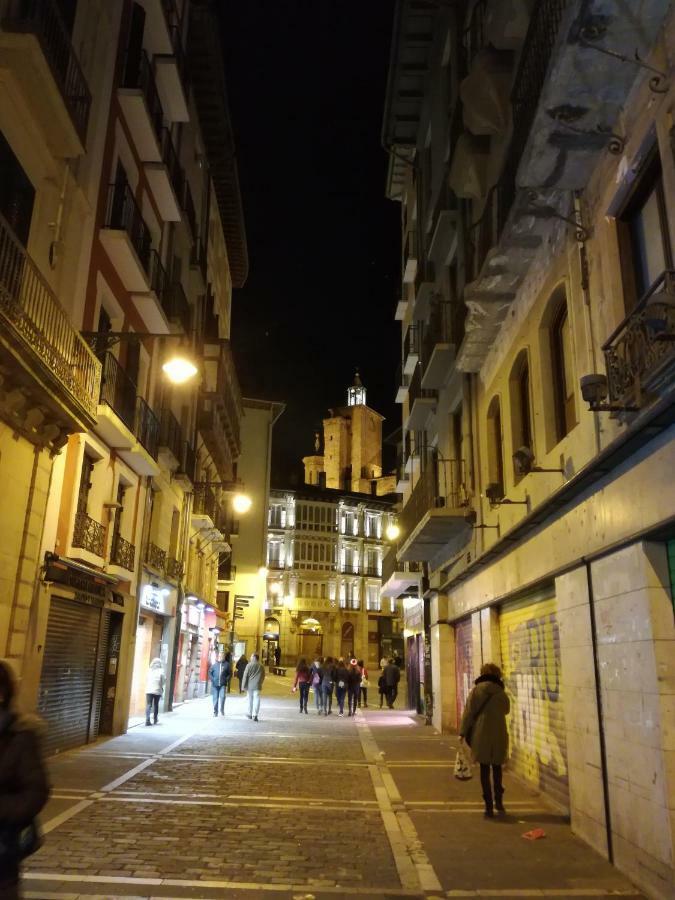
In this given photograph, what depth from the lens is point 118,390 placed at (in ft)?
50.6

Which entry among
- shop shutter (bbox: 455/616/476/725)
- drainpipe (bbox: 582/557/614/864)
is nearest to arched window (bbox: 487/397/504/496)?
shop shutter (bbox: 455/616/476/725)

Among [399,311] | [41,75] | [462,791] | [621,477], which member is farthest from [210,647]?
[621,477]

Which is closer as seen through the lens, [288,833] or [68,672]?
[288,833]

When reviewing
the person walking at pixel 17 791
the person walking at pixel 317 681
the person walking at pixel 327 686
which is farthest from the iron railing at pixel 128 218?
the person walking at pixel 317 681

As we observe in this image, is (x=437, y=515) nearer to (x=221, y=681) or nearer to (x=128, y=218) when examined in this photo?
(x=128, y=218)

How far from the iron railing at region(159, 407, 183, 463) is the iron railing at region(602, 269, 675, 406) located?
593 inches

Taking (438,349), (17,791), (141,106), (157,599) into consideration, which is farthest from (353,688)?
(17,791)

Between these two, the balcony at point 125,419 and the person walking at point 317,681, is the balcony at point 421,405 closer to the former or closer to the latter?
the balcony at point 125,419

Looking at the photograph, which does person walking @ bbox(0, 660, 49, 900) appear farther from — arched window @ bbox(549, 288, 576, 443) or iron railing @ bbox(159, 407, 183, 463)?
iron railing @ bbox(159, 407, 183, 463)

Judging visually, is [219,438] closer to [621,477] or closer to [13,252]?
[13,252]

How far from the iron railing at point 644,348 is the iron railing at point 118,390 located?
10193 millimetres

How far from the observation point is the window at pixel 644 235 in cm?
631

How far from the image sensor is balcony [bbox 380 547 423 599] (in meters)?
22.8

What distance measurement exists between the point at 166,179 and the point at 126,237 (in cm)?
385
